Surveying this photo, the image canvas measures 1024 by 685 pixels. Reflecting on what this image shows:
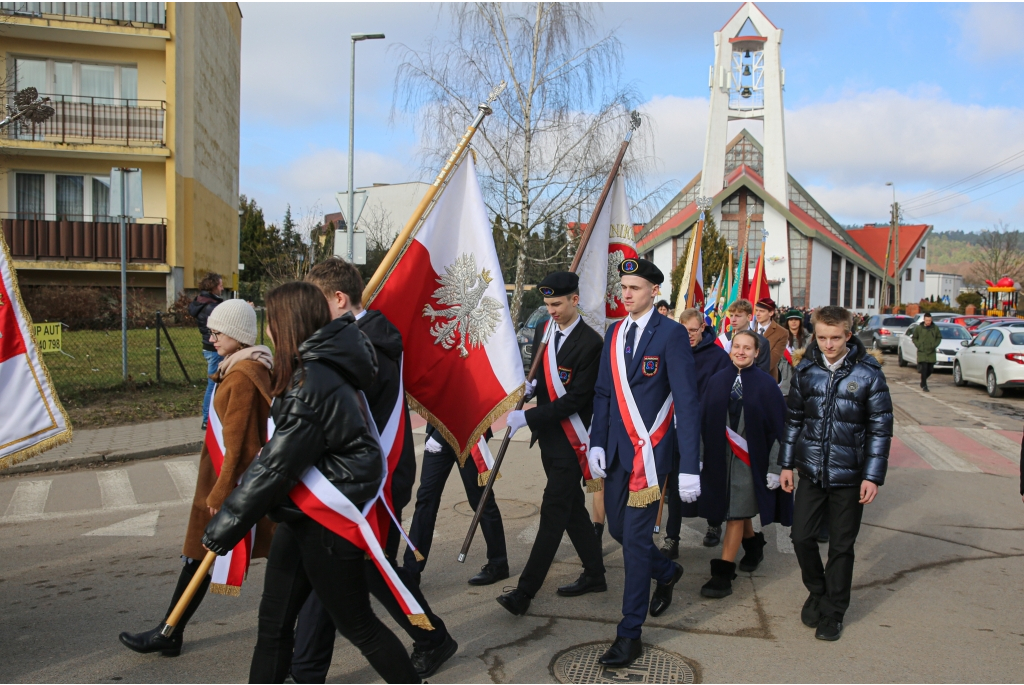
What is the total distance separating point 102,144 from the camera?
2244 centimetres

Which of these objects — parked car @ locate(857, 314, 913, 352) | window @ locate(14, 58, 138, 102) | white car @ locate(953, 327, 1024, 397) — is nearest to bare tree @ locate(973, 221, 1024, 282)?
parked car @ locate(857, 314, 913, 352)

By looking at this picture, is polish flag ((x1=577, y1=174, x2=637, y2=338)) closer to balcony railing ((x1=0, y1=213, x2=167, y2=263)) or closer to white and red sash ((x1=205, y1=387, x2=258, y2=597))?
white and red sash ((x1=205, y1=387, x2=258, y2=597))

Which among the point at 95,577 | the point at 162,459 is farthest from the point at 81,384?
the point at 95,577

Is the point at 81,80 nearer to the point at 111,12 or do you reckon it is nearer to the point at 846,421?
the point at 111,12

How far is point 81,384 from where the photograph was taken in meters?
12.8

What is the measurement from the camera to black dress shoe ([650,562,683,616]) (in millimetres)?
4867

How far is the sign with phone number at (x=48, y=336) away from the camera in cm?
991

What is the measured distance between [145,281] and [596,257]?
21.6 meters

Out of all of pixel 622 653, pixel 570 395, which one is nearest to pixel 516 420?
pixel 570 395

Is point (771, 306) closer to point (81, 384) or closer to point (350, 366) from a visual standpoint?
point (350, 366)

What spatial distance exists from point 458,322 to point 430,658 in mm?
1967

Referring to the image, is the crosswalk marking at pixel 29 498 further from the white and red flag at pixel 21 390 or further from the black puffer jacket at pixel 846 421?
the black puffer jacket at pixel 846 421

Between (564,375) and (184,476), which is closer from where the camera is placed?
(564,375)

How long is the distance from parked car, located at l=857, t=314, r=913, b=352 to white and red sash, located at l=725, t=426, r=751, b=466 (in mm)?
29410
